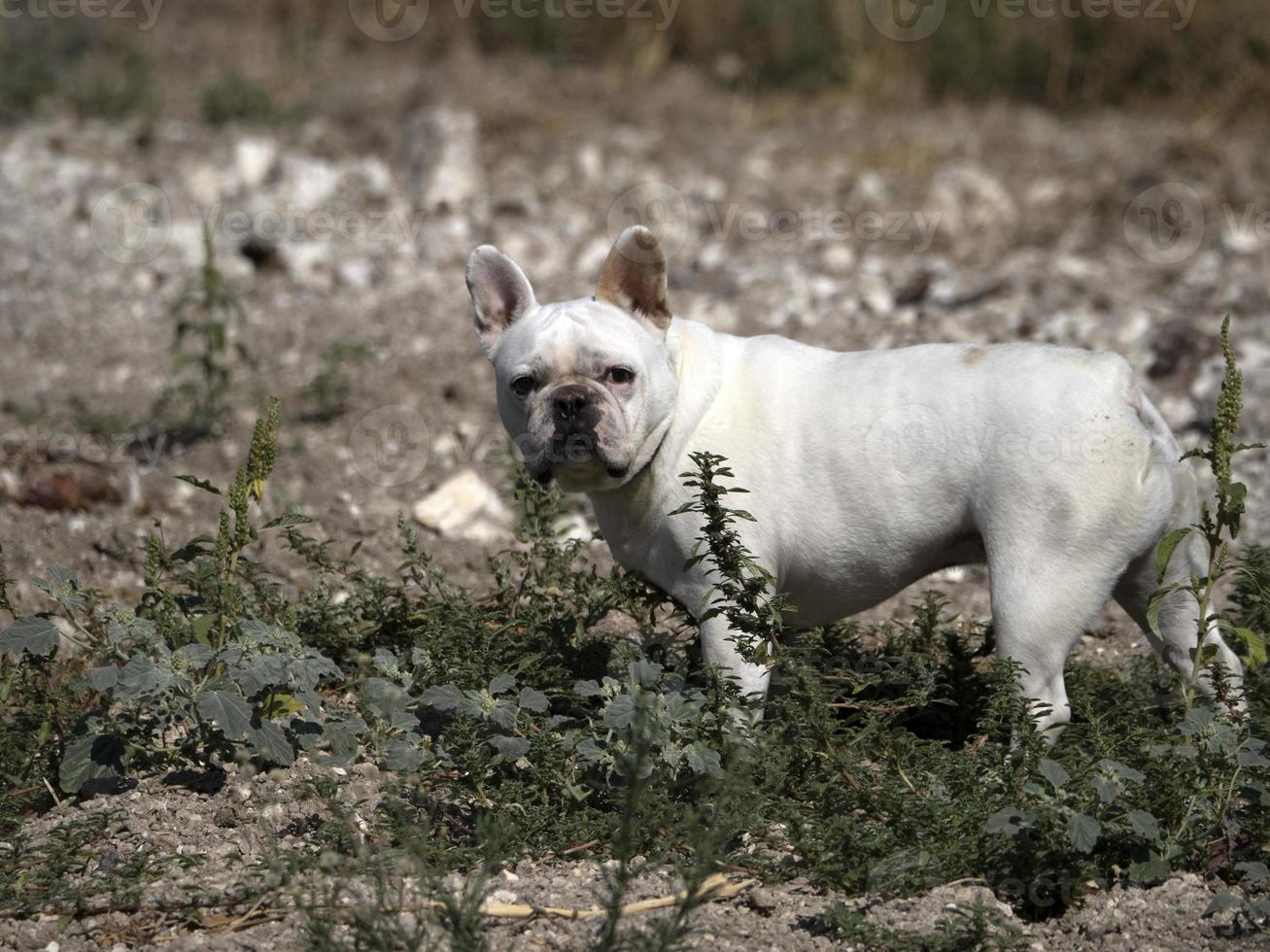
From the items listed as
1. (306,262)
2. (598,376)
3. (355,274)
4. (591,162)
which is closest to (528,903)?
(598,376)

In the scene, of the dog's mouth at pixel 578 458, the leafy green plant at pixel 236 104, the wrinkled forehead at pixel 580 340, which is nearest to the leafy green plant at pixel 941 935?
the dog's mouth at pixel 578 458

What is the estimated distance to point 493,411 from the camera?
24.8 ft

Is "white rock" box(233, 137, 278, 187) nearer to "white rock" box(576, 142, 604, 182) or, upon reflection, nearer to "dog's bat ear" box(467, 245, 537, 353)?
"white rock" box(576, 142, 604, 182)

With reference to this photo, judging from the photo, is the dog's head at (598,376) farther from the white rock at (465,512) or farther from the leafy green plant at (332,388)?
the leafy green plant at (332,388)

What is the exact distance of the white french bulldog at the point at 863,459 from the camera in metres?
3.88

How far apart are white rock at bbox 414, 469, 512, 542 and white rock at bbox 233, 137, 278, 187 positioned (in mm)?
4465

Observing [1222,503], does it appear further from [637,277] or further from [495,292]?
[495,292]

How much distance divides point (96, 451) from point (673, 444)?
13.5 ft

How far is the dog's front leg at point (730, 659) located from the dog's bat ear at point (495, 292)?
1198 mm

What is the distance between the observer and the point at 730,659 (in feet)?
13.3

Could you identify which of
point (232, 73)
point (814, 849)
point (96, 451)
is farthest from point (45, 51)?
point (814, 849)

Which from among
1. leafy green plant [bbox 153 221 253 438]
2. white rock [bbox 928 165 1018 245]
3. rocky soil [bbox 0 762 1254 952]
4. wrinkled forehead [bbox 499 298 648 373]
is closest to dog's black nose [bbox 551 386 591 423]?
wrinkled forehead [bbox 499 298 648 373]

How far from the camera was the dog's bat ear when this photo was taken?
4.49 meters

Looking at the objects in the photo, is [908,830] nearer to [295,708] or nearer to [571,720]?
[571,720]
